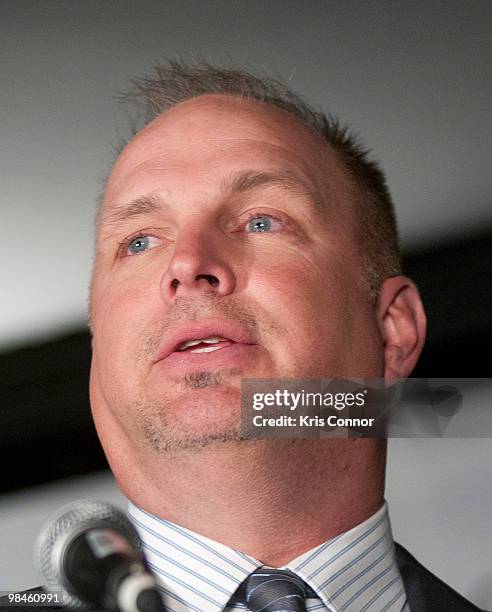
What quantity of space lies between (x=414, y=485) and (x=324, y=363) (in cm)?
38

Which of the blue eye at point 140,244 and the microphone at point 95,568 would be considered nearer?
the microphone at point 95,568

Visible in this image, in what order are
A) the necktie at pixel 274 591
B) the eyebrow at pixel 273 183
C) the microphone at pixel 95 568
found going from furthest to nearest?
the eyebrow at pixel 273 183
the necktie at pixel 274 591
the microphone at pixel 95 568

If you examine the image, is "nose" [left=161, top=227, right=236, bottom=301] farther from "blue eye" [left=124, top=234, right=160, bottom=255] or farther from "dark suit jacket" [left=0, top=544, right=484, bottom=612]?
"dark suit jacket" [left=0, top=544, right=484, bottom=612]

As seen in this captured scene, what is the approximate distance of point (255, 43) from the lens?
5.74 ft

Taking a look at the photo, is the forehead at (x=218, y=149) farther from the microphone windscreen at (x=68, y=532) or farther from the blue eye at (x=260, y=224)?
the microphone windscreen at (x=68, y=532)

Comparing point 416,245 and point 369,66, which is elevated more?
point 369,66

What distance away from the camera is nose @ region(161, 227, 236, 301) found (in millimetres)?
1175

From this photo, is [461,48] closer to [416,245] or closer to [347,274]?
[416,245]

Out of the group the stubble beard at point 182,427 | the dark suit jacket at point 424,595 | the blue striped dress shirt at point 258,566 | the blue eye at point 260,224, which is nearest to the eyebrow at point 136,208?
the blue eye at point 260,224

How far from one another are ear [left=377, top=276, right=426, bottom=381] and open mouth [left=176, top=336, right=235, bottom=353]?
0.29 m

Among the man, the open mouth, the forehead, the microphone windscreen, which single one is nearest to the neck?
the man

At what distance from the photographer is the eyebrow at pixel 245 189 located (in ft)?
4.17

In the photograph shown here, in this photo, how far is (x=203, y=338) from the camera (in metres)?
1.16

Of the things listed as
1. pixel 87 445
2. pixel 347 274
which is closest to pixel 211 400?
pixel 347 274
